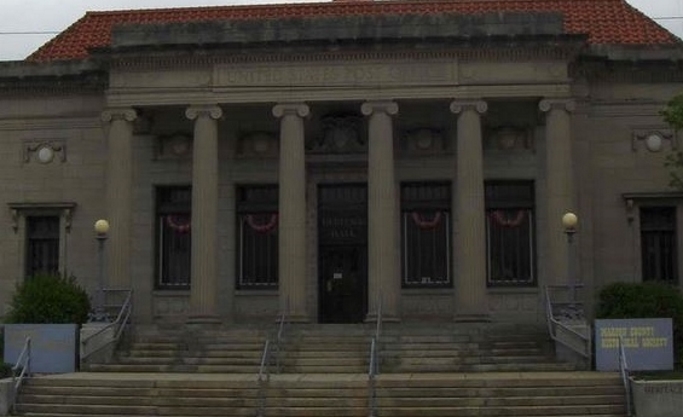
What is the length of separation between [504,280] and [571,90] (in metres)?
5.80

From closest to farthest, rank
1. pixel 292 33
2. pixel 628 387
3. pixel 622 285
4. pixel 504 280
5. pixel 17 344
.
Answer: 1. pixel 628 387
2. pixel 17 344
3. pixel 622 285
4. pixel 292 33
5. pixel 504 280

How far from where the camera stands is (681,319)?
24.6 m

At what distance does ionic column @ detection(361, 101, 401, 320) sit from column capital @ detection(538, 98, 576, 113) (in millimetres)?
4007

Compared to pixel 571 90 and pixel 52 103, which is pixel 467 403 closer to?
pixel 571 90

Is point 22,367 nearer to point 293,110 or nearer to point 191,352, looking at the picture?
point 191,352

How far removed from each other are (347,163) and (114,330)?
8560 mm

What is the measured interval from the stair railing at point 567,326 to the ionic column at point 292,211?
6.43 meters

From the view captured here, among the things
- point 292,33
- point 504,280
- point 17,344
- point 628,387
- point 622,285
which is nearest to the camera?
point 628,387

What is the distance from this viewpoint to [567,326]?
24719 mm

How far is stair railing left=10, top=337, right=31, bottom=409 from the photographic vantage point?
72.3ft

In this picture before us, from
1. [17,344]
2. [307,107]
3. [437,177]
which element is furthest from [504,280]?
[17,344]

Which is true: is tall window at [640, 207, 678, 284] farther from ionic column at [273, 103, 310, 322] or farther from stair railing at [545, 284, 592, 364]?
ionic column at [273, 103, 310, 322]

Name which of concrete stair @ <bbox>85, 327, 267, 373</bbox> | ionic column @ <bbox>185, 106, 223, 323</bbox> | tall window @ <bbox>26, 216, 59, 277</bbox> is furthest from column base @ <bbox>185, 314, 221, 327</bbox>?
tall window @ <bbox>26, 216, 59, 277</bbox>

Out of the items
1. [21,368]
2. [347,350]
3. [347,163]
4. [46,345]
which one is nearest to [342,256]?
[347,163]
